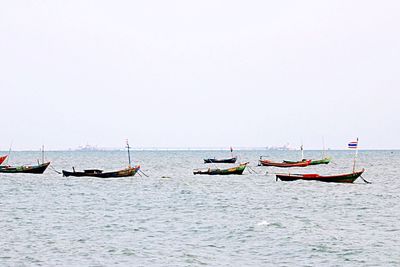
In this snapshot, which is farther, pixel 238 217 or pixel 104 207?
pixel 104 207

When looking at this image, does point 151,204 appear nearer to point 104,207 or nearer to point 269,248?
point 104,207

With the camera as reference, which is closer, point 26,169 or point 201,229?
point 201,229

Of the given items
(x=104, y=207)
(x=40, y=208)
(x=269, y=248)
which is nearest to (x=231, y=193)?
(x=104, y=207)

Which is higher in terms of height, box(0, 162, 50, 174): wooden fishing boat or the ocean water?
box(0, 162, 50, 174): wooden fishing boat

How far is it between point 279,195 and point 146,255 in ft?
87.5

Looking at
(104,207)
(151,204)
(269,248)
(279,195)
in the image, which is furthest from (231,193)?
(269,248)

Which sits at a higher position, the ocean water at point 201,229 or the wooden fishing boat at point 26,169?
the wooden fishing boat at point 26,169

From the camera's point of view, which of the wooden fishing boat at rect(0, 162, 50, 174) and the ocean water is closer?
the ocean water

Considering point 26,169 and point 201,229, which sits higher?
point 26,169

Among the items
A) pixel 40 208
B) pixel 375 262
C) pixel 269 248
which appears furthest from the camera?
pixel 40 208

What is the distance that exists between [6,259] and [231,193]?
29980 millimetres

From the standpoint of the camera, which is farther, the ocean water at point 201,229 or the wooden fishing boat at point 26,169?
the wooden fishing boat at point 26,169

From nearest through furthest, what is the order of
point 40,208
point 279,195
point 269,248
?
point 269,248 → point 40,208 → point 279,195

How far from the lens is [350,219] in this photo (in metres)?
32.0
